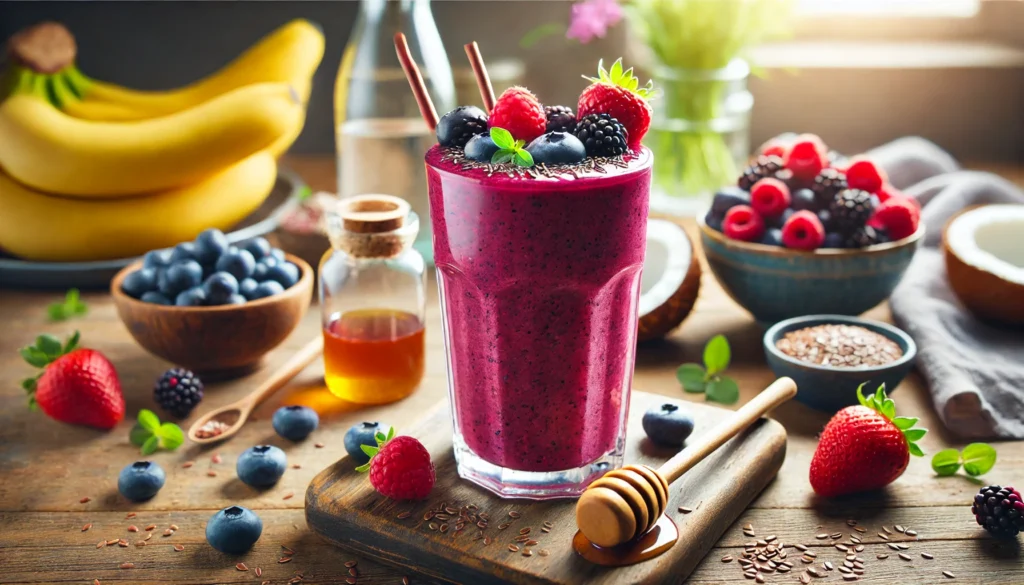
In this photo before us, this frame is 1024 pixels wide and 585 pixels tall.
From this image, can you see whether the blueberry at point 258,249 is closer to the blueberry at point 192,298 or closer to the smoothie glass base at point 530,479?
the blueberry at point 192,298

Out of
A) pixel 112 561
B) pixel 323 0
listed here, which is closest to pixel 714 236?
pixel 112 561

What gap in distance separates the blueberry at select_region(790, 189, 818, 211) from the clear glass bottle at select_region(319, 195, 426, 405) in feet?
2.00

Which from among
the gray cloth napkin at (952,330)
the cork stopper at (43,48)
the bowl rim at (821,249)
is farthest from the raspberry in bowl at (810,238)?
the cork stopper at (43,48)

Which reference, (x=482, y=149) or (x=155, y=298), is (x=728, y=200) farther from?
(x=155, y=298)

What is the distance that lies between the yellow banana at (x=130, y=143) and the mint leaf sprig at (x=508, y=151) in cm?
90

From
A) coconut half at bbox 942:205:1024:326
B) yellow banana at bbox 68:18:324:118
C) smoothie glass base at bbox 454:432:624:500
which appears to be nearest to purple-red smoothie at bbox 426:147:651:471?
smoothie glass base at bbox 454:432:624:500

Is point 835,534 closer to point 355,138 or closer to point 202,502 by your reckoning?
point 202,502

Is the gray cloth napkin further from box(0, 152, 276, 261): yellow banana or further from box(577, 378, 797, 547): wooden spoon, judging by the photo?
box(0, 152, 276, 261): yellow banana

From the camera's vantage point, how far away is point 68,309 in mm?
1693

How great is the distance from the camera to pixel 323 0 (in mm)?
2498

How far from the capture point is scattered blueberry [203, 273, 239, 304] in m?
1.41

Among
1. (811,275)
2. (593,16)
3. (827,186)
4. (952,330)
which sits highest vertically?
(593,16)

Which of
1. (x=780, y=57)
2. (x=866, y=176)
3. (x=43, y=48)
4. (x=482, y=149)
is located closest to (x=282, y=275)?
(x=482, y=149)

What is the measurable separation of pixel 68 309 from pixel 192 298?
0.42 metres
